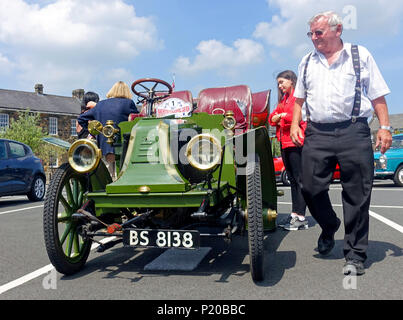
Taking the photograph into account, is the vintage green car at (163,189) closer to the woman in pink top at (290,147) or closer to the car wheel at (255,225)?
the car wheel at (255,225)

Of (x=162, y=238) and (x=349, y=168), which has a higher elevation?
(x=349, y=168)

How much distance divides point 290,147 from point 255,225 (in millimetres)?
2611

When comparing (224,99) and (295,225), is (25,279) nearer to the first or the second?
(295,225)

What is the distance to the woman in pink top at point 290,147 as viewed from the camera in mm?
5418

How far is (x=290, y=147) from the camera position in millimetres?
5461

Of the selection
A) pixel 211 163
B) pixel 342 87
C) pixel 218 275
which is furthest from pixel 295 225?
pixel 211 163

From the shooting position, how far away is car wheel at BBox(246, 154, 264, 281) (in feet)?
9.95

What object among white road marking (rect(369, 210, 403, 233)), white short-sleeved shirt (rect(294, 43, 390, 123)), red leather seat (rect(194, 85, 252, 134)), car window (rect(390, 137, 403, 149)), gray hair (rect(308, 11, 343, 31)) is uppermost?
gray hair (rect(308, 11, 343, 31))

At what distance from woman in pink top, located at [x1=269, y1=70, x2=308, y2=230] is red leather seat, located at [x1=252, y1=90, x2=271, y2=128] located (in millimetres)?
604

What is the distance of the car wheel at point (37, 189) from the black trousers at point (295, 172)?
765 cm

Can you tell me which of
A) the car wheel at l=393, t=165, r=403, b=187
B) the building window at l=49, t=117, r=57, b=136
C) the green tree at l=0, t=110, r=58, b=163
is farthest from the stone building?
the car wheel at l=393, t=165, r=403, b=187

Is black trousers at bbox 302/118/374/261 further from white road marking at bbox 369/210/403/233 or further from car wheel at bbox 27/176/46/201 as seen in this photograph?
car wheel at bbox 27/176/46/201
